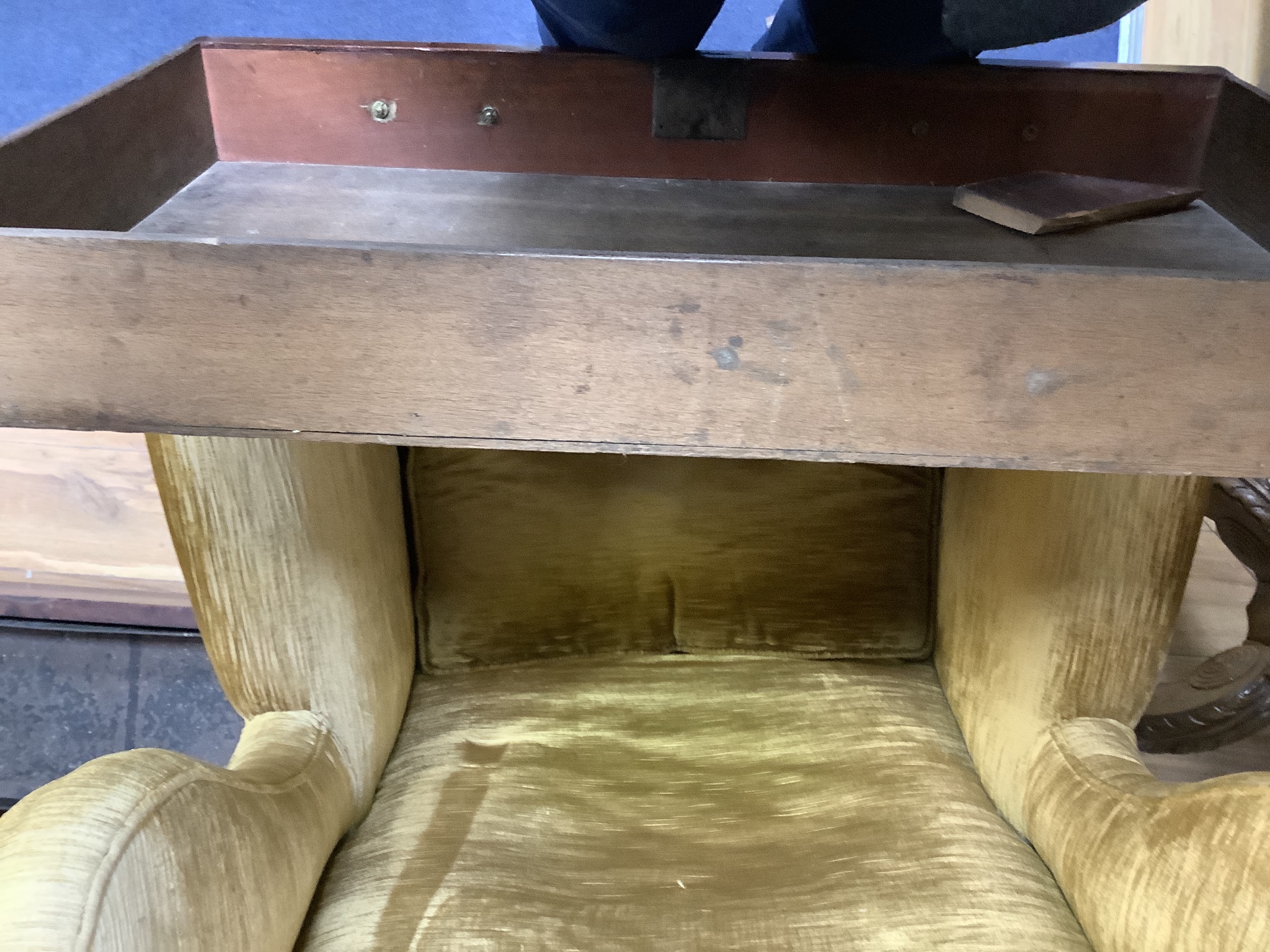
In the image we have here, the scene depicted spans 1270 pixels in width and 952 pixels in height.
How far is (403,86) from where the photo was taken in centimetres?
75

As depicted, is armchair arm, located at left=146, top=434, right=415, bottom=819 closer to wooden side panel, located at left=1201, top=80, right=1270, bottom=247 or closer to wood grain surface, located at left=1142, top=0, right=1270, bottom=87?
wooden side panel, located at left=1201, top=80, right=1270, bottom=247

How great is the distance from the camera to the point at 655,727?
2.75ft

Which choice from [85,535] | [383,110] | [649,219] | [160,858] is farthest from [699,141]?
[85,535]

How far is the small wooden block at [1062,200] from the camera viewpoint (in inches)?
25.7

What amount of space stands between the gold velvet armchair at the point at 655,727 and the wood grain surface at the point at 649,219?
0.15m

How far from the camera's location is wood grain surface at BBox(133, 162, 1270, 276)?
25.1 inches

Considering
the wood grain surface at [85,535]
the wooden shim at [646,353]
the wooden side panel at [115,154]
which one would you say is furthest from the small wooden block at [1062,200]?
the wood grain surface at [85,535]

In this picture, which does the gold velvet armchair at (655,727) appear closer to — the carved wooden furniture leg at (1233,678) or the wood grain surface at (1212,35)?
the carved wooden furniture leg at (1233,678)

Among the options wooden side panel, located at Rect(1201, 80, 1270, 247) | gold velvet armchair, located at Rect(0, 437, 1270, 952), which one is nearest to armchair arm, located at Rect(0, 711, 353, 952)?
gold velvet armchair, located at Rect(0, 437, 1270, 952)

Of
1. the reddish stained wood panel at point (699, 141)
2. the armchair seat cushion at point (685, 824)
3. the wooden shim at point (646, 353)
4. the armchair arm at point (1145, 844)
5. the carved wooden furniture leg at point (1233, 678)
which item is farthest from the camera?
the carved wooden furniture leg at point (1233, 678)

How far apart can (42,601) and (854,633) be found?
3.57ft

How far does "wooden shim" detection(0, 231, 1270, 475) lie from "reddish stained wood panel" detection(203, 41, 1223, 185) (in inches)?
15.2

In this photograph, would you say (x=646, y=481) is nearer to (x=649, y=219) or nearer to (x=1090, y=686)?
(x=649, y=219)

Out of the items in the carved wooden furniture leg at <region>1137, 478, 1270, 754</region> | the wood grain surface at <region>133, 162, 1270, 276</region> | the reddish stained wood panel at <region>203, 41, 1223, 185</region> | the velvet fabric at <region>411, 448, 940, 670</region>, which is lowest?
the carved wooden furniture leg at <region>1137, 478, 1270, 754</region>
